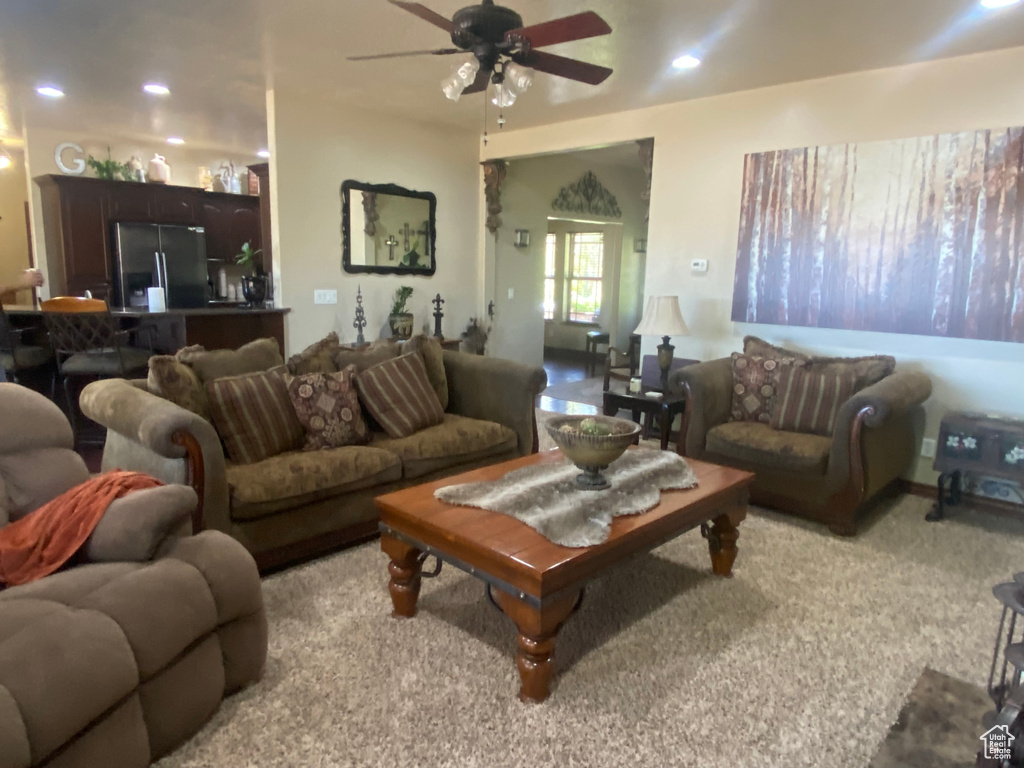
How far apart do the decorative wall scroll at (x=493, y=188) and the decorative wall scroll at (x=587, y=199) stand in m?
0.96

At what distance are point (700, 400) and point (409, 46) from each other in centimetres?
261

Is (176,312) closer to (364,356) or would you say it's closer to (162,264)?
(364,356)

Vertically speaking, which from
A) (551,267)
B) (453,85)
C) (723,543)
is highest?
(453,85)

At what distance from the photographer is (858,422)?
3.23 m

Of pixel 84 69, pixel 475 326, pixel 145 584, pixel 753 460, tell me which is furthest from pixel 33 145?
pixel 753 460

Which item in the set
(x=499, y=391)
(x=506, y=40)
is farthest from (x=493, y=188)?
(x=506, y=40)

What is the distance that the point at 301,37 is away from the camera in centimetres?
370

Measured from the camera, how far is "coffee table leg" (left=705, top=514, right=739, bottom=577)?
2771 mm

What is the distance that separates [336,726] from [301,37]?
3.48m

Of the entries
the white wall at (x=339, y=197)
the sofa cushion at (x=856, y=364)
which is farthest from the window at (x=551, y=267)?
the sofa cushion at (x=856, y=364)

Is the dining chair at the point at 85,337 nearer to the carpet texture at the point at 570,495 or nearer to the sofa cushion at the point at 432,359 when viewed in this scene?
the sofa cushion at the point at 432,359

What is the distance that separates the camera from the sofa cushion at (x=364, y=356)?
3490 mm

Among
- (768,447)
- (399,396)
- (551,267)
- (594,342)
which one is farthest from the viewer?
(551,267)

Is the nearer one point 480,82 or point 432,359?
point 480,82
